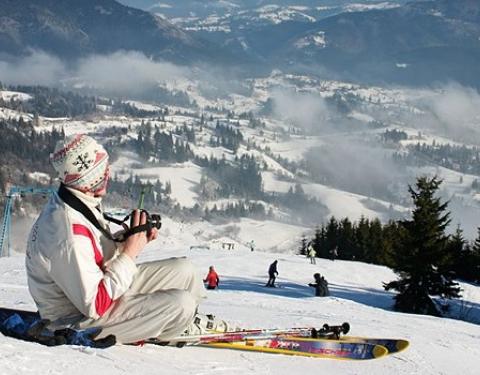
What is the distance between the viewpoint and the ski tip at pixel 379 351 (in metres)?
6.69

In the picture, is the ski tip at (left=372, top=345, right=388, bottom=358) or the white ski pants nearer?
the white ski pants

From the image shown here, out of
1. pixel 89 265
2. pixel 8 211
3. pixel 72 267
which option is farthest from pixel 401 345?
pixel 8 211

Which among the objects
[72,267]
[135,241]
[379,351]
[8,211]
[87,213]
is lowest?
[8,211]

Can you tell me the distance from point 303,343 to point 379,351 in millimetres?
1016

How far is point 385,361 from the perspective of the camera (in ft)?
21.5

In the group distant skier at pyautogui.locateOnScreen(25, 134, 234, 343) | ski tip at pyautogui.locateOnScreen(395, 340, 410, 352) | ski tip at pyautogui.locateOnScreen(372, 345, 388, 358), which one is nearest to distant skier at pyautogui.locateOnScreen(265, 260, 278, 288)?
ski tip at pyautogui.locateOnScreen(395, 340, 410, 352)

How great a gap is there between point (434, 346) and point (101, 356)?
5.19 m

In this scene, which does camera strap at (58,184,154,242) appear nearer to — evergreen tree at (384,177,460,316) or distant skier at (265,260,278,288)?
distant skier at (265,260,278,288)

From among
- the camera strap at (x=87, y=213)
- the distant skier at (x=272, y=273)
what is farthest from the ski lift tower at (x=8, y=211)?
the camera strap at (x=87, y=213)

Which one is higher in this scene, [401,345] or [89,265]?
[89,265]

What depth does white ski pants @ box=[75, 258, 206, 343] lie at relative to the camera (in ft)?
16.3

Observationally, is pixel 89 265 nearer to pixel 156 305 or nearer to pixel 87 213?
pixel 87 213

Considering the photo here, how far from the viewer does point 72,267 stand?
14.0ft

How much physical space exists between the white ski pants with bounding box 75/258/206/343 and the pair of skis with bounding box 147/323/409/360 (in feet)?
→ 1.44
